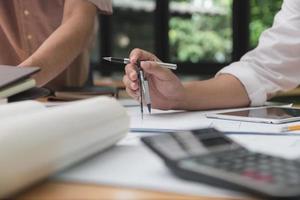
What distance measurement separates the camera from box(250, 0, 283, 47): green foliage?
3.90 metres

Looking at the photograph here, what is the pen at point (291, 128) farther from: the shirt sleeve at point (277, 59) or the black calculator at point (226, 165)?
the shirt sleeve at point (277, 59)

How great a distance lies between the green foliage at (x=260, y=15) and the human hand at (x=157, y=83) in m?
2.80

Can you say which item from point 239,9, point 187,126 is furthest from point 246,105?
point 239,9

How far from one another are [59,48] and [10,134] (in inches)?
35.6

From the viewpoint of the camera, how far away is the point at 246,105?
1341 mm

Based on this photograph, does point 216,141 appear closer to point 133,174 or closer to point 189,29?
point 133,174

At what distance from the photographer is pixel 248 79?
1371 millimetres

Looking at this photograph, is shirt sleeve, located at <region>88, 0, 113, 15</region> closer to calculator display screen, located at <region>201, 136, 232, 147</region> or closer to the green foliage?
calculator display screen, located at <region>201, 136, 232, 147</region>

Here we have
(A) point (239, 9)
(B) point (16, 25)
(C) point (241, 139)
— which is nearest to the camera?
(C) point (241, 139)

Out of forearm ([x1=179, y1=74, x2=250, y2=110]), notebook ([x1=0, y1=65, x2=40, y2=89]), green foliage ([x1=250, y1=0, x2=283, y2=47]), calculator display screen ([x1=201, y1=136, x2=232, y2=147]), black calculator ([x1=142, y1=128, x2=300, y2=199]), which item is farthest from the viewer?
green foliage ([x1=250, y1=0, x2=283, y2=47])

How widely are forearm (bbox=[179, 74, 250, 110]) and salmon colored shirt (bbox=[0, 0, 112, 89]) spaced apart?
1.54 feet

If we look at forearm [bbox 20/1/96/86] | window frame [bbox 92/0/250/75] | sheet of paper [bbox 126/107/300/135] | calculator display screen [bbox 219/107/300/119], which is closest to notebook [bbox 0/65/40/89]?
sheet of paper [bbox 126/107/300/135]

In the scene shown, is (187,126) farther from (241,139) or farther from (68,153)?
(68,153)

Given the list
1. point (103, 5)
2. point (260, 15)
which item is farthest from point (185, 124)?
point (260, 15)
